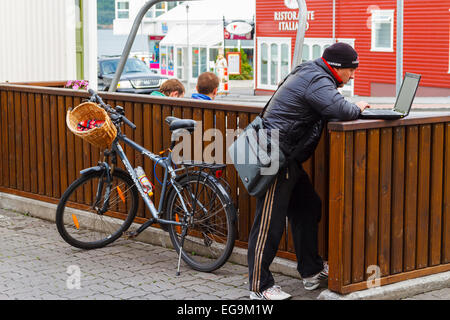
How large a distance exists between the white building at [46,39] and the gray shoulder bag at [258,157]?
529 centimetres

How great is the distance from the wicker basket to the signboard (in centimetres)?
3524

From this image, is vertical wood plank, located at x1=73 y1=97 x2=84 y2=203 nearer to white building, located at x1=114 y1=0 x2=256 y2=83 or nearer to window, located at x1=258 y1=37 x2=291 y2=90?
window, located at x1=258 y1=37 x2=291 y2=90

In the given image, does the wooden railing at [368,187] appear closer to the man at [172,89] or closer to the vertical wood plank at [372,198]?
the vertical wood plank at [372,198]

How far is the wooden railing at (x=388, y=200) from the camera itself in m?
5.16

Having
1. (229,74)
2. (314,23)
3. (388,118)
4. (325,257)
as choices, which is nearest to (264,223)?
(325,257)

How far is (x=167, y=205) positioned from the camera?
6516 millimetres

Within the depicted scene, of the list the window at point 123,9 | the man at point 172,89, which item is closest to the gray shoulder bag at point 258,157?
the man at point 172,89

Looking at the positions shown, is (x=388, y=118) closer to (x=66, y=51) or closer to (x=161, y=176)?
(x=161, y=176)

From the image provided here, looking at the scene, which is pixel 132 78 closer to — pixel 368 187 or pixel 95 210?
pixel 95 210

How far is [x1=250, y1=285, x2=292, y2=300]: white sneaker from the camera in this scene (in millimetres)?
5465

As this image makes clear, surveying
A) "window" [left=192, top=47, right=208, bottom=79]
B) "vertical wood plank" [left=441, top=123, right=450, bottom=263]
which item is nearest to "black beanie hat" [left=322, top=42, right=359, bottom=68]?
"vertical wood plank" [left=441, top=123, right=450, bottom=263]

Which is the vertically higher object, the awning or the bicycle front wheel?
the awning

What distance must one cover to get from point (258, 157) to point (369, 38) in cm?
3143

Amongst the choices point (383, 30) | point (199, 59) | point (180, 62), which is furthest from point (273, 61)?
point (180, 62)
